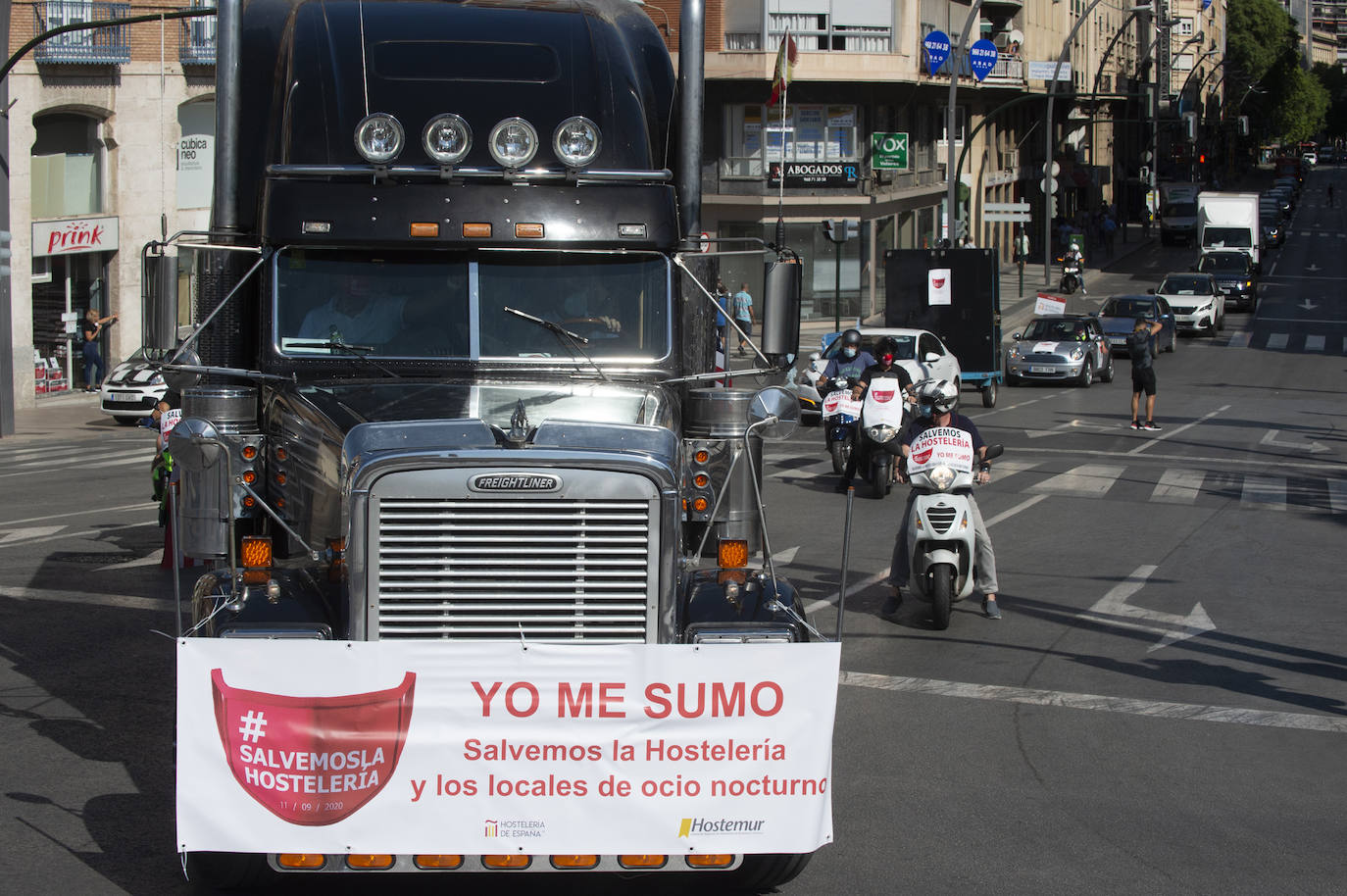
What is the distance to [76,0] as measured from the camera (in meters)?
34.7

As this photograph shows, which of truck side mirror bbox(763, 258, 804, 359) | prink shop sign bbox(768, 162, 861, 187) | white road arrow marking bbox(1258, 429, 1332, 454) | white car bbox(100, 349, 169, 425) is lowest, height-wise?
white road arrow marking bbox(1258, 429, 1332, 454)

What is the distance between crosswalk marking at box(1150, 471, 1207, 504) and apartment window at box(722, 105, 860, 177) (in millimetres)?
28931

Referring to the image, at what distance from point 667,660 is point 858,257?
4684 centimetres

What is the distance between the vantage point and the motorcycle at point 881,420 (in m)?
18.7

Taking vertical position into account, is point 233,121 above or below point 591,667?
above

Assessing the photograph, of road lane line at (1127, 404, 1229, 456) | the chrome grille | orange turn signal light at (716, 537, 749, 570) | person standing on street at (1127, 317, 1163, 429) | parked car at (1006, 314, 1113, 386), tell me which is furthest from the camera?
parked car at (1006, 314, 1113, 386)

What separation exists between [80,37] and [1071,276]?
114 feet

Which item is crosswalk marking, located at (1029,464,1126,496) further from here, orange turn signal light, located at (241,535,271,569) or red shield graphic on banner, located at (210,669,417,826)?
red shield graphic on banner, located at (210,669,417,826)

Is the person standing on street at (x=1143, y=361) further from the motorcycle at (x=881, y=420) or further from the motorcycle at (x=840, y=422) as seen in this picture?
the motorcycle at (x=881, y=420)

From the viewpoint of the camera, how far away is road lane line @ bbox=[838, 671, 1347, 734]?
9688mm

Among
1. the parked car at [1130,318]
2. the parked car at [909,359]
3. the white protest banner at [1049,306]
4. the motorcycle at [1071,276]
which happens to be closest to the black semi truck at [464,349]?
the parked car at [909,359]

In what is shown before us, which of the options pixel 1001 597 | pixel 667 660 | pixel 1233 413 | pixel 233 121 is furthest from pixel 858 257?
pixel 667 660

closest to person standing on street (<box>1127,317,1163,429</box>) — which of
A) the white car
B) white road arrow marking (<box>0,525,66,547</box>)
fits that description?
white road arrow marking (<box>0,525,66,547</box>)

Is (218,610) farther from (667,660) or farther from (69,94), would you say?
(69,94)
